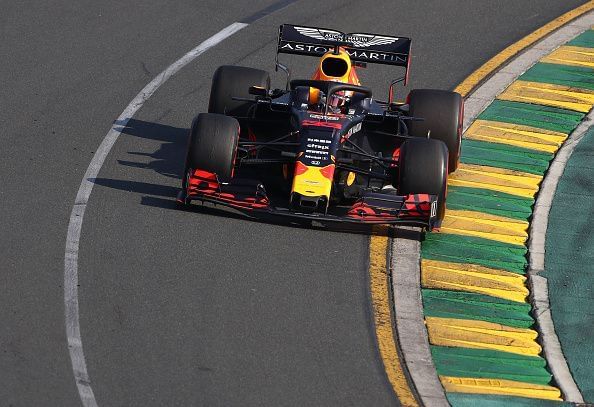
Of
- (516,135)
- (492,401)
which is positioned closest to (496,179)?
(516,135)

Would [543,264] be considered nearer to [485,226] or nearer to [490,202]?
[485,226]

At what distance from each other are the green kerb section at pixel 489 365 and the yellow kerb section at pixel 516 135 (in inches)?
177

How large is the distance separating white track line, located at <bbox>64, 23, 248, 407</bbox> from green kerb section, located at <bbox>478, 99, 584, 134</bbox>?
3652mm

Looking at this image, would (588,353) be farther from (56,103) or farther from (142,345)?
(56,103)

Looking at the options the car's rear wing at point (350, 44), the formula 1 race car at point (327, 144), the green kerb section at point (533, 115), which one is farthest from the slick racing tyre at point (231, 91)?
the green kerb section at point (533, 115)

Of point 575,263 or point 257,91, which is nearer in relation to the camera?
point 575,263

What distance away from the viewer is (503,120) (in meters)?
15.1

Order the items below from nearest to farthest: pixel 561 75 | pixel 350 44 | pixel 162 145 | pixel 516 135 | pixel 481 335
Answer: pixel 481 335, pixel 350 44, pixel 162 145, pixel 516 135, pixel 561 75

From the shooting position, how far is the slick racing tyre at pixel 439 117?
1325 centimetres

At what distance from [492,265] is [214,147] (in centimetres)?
257

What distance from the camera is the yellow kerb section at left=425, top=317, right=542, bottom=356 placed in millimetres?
10367

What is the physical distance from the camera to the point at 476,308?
35.9 ft

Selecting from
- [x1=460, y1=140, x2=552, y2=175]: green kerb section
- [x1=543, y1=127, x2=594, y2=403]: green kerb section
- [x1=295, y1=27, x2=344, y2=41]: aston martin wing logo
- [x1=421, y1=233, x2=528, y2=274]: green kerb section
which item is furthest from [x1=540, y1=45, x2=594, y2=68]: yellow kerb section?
[x1=421, y1=233, x2=528, y2=274]: green kerb section

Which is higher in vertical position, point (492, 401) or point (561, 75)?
point (561, 75)
